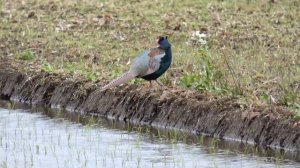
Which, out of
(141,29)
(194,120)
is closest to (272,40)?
(141,29)

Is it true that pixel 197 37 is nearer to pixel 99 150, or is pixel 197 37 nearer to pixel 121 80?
pixel 121 80

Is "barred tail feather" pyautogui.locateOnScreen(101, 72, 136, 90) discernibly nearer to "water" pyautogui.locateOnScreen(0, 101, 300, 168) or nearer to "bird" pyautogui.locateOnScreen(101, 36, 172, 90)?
"bird" pyautogui.locateOnScreen(101, 36, 172, 90)

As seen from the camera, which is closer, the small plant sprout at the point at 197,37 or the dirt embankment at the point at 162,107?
the dirt embankment at the point at 162,107

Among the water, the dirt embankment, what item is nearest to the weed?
the dirt embankment

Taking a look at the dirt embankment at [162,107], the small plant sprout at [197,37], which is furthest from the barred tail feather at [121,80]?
the small plant sprout at [197,37]

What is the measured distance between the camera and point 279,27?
55.8 ft

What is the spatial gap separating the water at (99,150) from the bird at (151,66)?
2.10ft

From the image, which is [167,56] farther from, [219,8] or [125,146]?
[219,8]

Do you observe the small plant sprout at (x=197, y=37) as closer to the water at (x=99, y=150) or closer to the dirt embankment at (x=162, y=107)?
the dirt embankment at (x=162, y=107)

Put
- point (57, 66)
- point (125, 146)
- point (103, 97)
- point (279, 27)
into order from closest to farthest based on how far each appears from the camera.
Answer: point (125, 146) → point (103, 97) → point (57, 66) → point (279, 27)

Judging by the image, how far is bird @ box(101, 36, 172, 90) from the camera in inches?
524

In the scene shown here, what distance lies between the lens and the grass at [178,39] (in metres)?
13.5

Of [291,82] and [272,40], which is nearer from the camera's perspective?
[291,82]

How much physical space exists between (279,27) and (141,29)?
2214 mm
